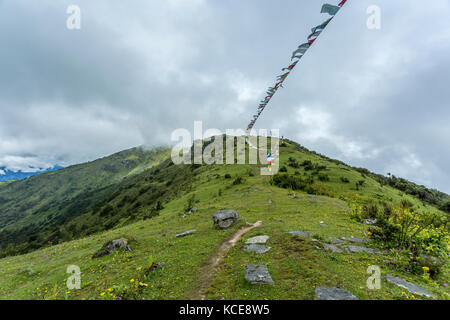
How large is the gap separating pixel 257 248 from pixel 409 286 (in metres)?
6.34

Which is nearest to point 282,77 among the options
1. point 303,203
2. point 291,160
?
point 303,203

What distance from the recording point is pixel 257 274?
25.4 ft

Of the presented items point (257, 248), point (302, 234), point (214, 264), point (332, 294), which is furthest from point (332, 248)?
point (214, 264)

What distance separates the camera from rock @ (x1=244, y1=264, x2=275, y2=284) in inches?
288

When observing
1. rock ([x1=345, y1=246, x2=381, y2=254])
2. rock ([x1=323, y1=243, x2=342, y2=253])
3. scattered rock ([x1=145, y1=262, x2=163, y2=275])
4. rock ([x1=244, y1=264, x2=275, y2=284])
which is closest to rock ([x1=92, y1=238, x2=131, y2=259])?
scattered rock ([x1=145, y1=262, x2=163, y2=275])

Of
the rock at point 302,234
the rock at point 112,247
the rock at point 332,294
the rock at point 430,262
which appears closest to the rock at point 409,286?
the rock at point 430,262

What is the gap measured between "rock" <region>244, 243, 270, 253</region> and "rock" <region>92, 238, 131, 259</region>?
812cm

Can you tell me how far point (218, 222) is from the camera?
15.7 m

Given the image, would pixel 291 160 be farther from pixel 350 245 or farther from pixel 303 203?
pixel 350 245

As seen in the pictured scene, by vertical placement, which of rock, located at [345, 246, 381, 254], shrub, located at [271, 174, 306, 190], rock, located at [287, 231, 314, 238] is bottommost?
rock, located at [345, 246, 381, 254]

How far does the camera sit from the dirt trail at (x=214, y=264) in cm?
732

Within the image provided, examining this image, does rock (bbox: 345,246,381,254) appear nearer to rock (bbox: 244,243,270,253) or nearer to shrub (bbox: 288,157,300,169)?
rock (bbox: 244,243,270,253)

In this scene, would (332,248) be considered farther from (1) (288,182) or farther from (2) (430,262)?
(1) (288,182)
